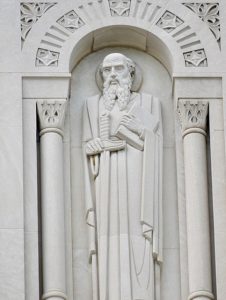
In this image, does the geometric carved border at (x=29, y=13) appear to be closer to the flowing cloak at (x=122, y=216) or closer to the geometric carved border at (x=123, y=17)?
the geometric carved border at (x=123, y=17)

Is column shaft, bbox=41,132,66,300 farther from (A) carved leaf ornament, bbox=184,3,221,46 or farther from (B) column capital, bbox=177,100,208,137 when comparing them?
(A) carved leaf ornament, bbox=184,3,221,46

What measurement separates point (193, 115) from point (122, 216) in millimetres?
1397

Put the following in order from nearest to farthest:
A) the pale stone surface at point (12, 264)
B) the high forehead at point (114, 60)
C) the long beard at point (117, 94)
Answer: the pale stone surface at point (12, 264) < the long beard at point (117, 94) < the high forehead at point (114, 60)

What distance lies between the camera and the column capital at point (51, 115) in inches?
843

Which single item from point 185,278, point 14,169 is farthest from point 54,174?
point 185,278

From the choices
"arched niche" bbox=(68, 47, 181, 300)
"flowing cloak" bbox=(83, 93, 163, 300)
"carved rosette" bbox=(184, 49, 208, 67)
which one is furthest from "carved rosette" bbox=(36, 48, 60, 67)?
"carved rosette" bbox=(184, 49, 208, 67)

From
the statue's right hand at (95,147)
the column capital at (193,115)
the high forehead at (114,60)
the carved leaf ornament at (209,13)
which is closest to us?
the statue's right hand at (95,147)

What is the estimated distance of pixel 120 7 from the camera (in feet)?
72.0

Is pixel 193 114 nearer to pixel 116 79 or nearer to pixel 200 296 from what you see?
pixel 116 79

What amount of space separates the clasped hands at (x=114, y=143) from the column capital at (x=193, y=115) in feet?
1.54

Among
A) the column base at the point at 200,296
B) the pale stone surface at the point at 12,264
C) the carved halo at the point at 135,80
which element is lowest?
the column base at the point at 200,296

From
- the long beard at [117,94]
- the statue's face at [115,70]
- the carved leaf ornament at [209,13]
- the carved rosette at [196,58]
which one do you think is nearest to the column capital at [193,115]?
the carved rosette at [196,58]

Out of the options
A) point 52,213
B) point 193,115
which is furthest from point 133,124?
point 52,213

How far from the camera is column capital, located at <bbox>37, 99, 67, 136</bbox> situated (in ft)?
70.2
